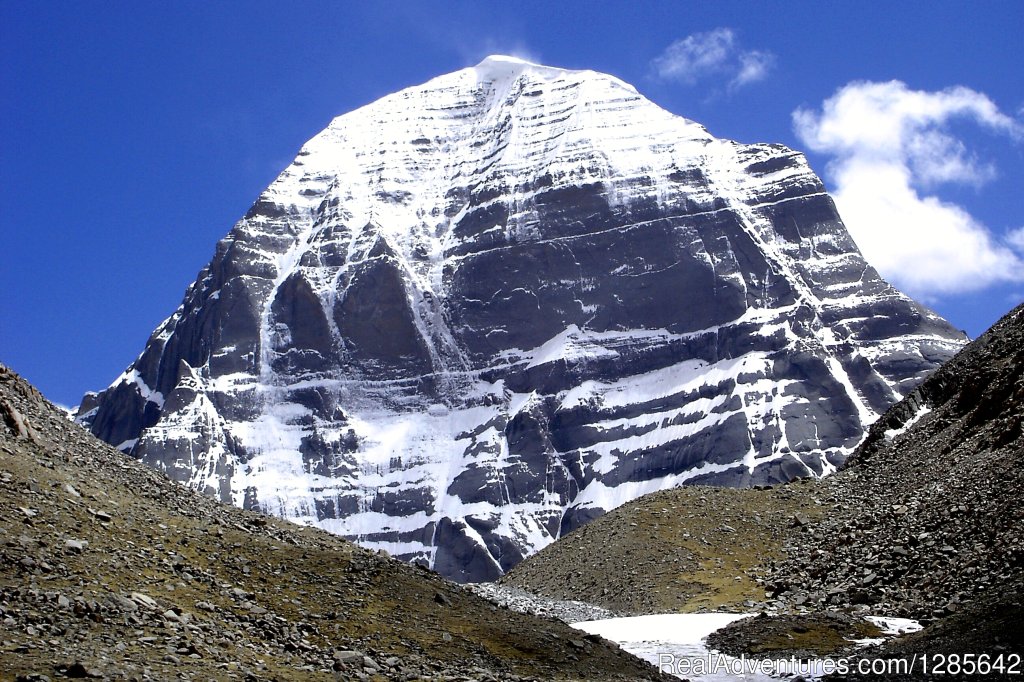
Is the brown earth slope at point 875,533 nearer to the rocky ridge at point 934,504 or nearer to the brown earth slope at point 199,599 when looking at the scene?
the rocky ridge at point 934,504

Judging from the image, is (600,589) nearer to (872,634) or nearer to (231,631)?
(872,634)

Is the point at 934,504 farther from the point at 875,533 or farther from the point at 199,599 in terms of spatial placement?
the point at 199,599

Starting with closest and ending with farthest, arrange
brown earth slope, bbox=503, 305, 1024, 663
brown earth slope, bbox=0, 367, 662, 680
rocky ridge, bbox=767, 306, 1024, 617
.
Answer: brown earth slope, bbox=0, 367, 662, 680
rocky ridge, bbox=767, 306, 1024, 617
brown earth slope, bbox=503, 305, 1024, 663

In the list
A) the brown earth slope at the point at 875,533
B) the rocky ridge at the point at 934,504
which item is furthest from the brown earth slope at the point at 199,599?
the rocky ridge at the point at 934,504

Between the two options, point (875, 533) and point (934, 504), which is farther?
point (875, 533)

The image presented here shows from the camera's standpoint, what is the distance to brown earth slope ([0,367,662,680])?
3225 centimetres

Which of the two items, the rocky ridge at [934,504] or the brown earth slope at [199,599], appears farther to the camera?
the rocky ridge at [934,504]

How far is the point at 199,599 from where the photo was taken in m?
36.8

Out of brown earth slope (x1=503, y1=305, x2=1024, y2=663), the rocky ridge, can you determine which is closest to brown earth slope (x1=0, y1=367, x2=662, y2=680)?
brown earth slope (x1=503, y1=305, x2=1024, y2=663)

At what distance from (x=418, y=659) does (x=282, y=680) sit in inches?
204

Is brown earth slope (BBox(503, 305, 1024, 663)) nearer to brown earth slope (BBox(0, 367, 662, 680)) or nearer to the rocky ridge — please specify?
the rocky ridge

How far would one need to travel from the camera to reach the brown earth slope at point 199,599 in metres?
32.2

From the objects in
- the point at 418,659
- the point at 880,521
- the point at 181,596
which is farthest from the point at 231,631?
the point at 880,521

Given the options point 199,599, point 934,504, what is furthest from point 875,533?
point 199,599
